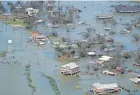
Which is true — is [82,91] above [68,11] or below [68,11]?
below

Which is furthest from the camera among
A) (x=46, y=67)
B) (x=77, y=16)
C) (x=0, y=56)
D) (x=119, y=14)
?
(x=119, y=14)

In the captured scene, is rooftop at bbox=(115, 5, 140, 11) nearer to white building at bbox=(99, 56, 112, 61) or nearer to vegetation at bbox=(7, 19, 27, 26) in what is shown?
vegetation at bbox=(7, 19, 27, 26)

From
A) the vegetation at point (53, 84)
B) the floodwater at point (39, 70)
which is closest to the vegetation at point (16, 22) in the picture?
the floodwater at point (39, 70)

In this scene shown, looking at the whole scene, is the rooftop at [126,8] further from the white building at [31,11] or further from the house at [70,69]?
the house at [70,69]

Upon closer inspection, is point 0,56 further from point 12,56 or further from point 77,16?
point 77,16

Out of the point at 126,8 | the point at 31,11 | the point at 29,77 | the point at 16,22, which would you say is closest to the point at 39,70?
the point at 29,77

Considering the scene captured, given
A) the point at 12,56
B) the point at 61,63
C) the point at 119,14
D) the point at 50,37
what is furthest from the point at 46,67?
the point at 119,14

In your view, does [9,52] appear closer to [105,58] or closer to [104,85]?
[105,58]
